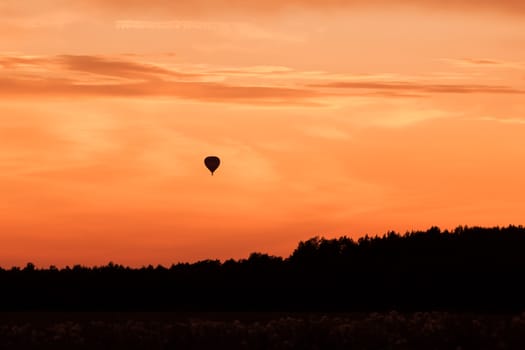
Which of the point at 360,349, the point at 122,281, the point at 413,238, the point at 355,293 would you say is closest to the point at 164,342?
the point at 360,349

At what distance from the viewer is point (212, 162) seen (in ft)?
322

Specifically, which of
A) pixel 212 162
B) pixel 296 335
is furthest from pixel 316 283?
pixel 296 335

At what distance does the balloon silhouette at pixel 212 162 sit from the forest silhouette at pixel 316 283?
26.6 ft

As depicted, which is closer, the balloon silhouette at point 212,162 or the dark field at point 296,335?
the dark field at point 296,335

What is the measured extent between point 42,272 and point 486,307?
37183 mm

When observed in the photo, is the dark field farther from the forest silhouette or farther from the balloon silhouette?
the balloon silhouette

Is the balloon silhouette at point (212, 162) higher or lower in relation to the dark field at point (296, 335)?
higher

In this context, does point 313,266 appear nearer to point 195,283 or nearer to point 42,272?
point 195,283

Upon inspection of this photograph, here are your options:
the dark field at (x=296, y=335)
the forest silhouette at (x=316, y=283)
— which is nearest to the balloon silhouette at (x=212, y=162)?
the forest silhouette at (x=316, y=283)

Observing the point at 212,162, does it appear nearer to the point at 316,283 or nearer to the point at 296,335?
the point at 316,283

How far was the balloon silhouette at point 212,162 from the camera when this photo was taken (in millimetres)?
97188

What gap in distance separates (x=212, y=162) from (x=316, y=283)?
10914 mm

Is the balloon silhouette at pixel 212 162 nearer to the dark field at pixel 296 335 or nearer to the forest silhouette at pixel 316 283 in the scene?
the forest silhouette at pixel 316 283

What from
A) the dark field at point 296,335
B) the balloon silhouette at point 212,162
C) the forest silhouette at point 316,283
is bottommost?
the dark field at point 296,335
